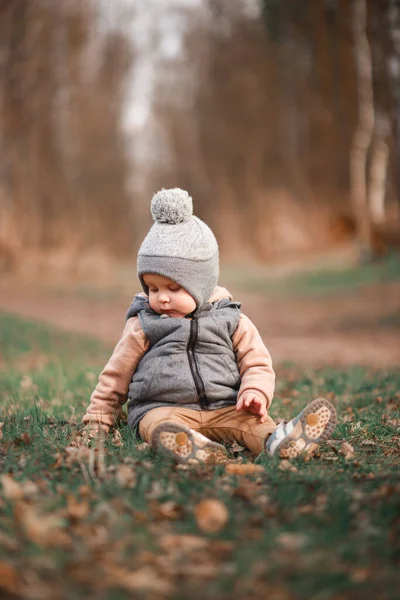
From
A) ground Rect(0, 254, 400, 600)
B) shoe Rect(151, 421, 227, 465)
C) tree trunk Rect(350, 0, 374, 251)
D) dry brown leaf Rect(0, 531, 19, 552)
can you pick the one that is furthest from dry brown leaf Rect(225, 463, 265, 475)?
tree trunk Rect(350, 0, 374, 251)

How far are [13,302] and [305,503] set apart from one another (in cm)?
1367

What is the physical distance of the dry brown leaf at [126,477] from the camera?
106 inches

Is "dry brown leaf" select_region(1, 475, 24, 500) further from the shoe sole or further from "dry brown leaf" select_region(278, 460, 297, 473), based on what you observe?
the shoe sole

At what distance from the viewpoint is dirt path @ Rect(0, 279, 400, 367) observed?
9.13m

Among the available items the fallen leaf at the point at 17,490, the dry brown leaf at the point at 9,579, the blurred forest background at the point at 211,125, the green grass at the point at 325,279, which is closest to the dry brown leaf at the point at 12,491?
the fallen leaf at the point at 17,490

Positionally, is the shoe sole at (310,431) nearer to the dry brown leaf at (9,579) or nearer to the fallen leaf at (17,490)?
the fallen leaf at (17,490)

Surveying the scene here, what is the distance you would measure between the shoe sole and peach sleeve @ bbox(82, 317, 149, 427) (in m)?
0.91

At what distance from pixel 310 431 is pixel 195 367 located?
66 centimetres

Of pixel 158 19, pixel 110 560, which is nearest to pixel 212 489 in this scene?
pixel 110 560

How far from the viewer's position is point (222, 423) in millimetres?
3574

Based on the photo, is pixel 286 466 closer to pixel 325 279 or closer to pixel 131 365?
pixel 131 365

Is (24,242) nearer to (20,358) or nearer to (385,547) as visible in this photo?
(20,358)

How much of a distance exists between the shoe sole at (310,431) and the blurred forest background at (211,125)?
15.2m

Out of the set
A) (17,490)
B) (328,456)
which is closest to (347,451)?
(328,456)
